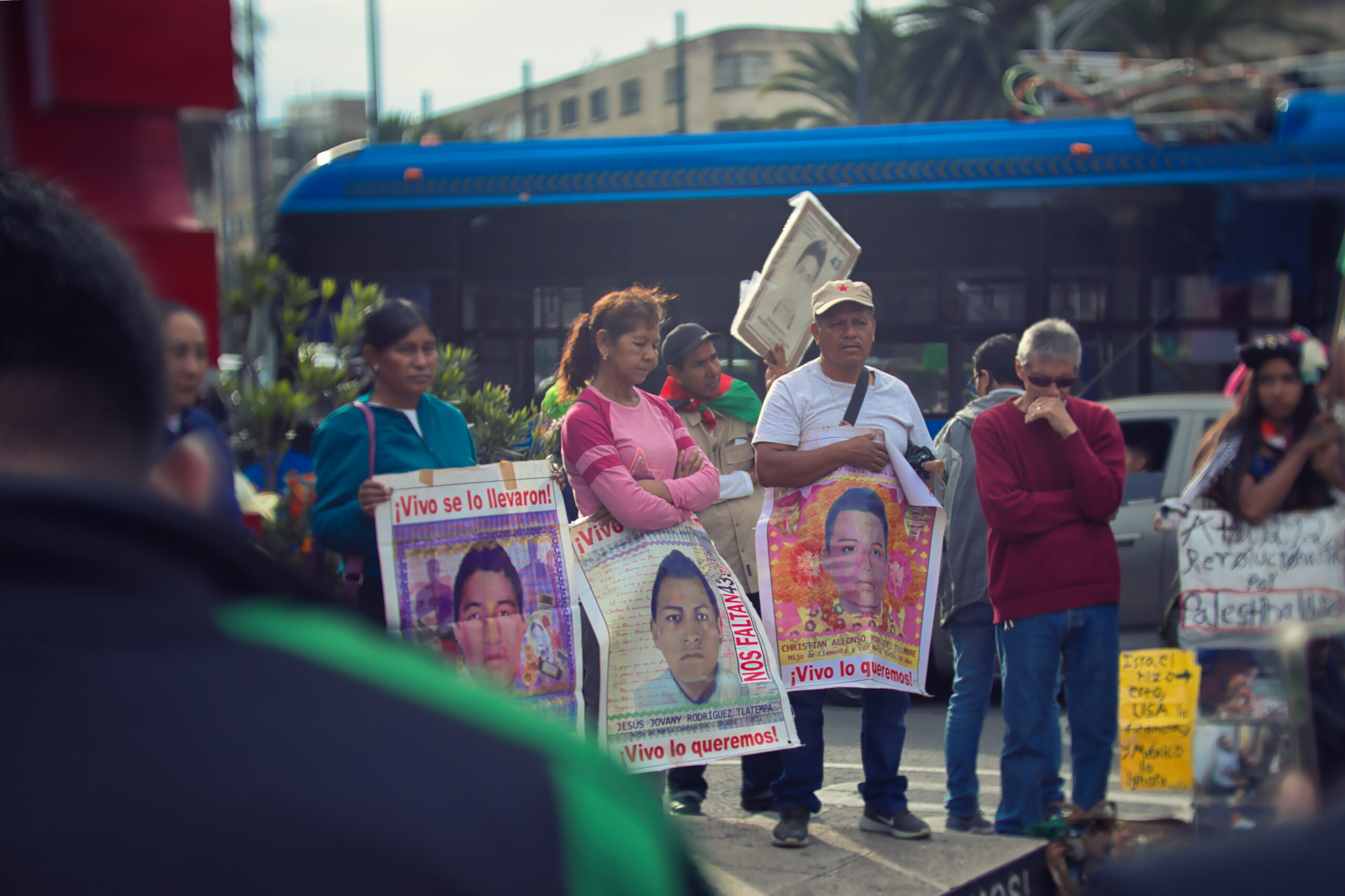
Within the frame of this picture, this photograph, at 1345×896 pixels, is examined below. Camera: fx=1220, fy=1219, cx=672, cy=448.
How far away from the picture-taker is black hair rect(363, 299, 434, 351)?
3.92 meters

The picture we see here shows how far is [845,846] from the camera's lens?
386cm

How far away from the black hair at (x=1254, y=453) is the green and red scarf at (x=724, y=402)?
1.75 meters

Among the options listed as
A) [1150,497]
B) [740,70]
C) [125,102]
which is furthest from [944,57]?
[125,102]

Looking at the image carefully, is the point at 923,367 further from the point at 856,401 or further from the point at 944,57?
the point at 944,57

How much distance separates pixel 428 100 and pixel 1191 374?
116 feet

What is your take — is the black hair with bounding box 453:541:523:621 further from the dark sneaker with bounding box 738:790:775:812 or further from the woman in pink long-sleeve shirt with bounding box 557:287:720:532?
the dark sneaker with bounding box 738:790:775:812

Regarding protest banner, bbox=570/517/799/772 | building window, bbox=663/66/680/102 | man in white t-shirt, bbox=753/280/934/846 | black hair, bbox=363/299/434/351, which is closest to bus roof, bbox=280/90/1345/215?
man in white t-shirt, bbox=753/280/934/846

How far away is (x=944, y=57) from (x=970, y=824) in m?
23.0

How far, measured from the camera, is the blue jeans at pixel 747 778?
179 inches

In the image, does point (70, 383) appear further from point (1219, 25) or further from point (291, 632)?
point (1219, 25)

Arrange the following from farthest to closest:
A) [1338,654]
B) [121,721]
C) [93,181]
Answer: [93,181] → [1338,654] → [121,721]

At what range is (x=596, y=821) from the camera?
593mm

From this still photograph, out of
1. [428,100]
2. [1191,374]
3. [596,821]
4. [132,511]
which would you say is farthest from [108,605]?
[428,100]

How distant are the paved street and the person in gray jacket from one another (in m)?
0.24
